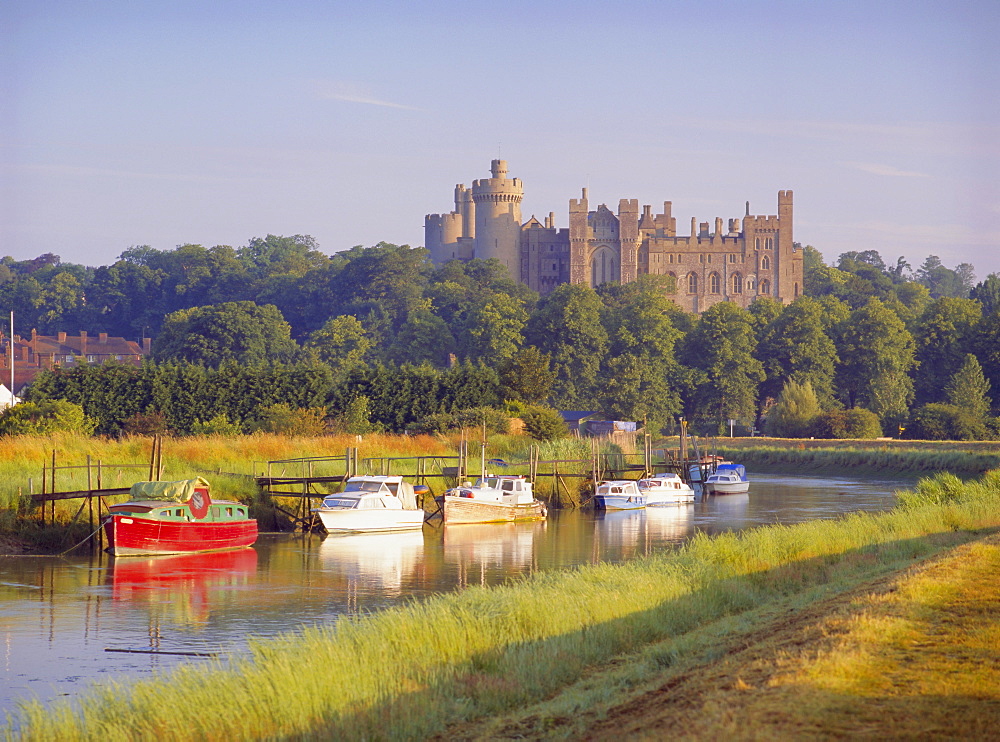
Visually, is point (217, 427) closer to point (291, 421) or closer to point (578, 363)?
point (291, 421)

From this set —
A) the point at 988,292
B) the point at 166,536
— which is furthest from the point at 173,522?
the point at 988,292

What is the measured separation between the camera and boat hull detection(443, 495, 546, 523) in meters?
39.9

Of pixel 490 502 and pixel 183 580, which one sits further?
pixel 490 502

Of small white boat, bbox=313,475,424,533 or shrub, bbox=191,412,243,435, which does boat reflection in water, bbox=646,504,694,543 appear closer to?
small white boat, bbox=313,475,424,533

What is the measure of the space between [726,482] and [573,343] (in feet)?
154

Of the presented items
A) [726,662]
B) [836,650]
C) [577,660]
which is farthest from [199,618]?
[836,650]

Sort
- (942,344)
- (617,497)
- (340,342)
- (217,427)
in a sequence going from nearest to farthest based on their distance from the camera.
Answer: (617,497) < (217,427) < (942,344) < (340,342)

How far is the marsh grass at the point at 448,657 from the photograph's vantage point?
41.0ft

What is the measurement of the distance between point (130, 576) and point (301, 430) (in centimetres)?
2640

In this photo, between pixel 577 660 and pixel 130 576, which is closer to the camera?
pixel 577 660

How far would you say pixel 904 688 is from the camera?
35.8 feet

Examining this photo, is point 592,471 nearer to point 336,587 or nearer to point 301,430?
point 301,430

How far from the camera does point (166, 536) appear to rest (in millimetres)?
30516

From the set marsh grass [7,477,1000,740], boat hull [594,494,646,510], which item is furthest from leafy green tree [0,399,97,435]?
marsh grass [7,477,1000,740]
